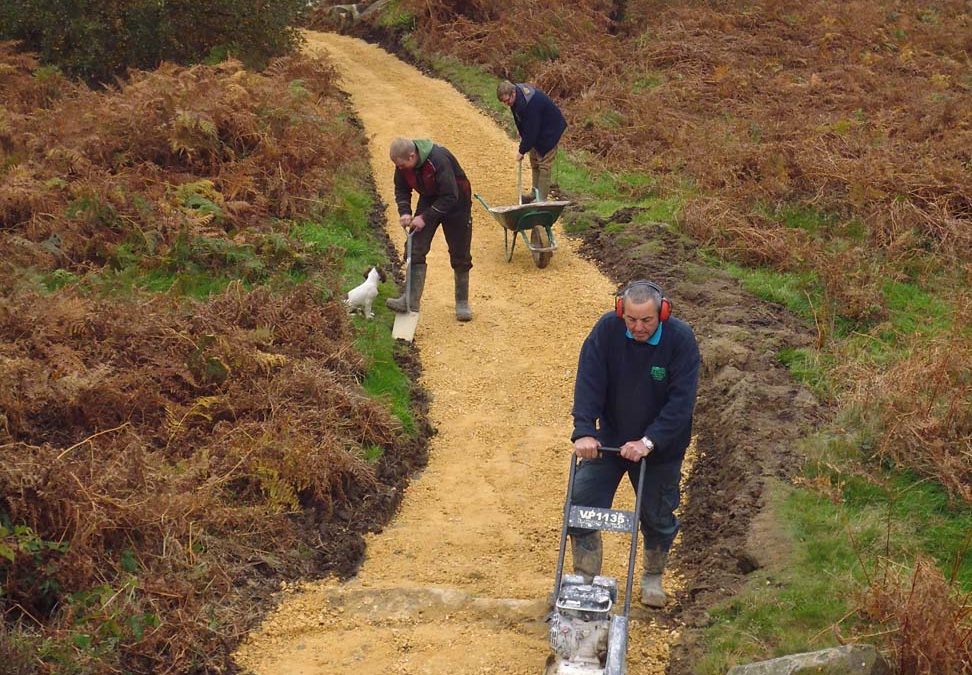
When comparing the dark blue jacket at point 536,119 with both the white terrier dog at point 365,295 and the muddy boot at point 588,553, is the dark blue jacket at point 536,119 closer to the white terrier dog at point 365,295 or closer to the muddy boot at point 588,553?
the white terrier dog at point 365,295

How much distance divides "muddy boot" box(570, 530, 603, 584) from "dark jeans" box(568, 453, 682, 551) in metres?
0.05

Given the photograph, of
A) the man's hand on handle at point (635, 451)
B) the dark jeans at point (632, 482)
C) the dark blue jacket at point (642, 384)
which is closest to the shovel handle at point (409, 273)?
the dark jeans at point (632, 482)

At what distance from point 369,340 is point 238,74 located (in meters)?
7.70

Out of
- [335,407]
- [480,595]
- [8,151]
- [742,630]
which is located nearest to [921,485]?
[742,630]

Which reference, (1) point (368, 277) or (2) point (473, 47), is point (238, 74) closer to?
(1) point (368, 277)

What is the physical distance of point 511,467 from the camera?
30.2ft

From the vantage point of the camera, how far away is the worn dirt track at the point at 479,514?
21.6 ft

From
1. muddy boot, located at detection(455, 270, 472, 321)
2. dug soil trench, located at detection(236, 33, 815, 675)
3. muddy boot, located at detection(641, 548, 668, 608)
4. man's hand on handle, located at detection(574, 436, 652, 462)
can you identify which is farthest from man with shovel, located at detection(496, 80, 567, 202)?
man's hand on handle, located at detection(574, 436, 652, 462)

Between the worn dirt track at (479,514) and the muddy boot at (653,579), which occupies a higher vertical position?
the muddy boot at (653,579)

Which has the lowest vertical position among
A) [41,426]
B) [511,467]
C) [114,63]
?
[511,467]

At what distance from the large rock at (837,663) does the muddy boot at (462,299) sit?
23.3 feet

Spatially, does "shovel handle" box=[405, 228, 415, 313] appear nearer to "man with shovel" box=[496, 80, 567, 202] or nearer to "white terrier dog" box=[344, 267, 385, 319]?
"white terrier dog" box=[344, 267, 385, 319]

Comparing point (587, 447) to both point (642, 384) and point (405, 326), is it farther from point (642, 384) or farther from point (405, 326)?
point (405, 326)

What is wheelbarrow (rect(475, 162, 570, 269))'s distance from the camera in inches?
509
